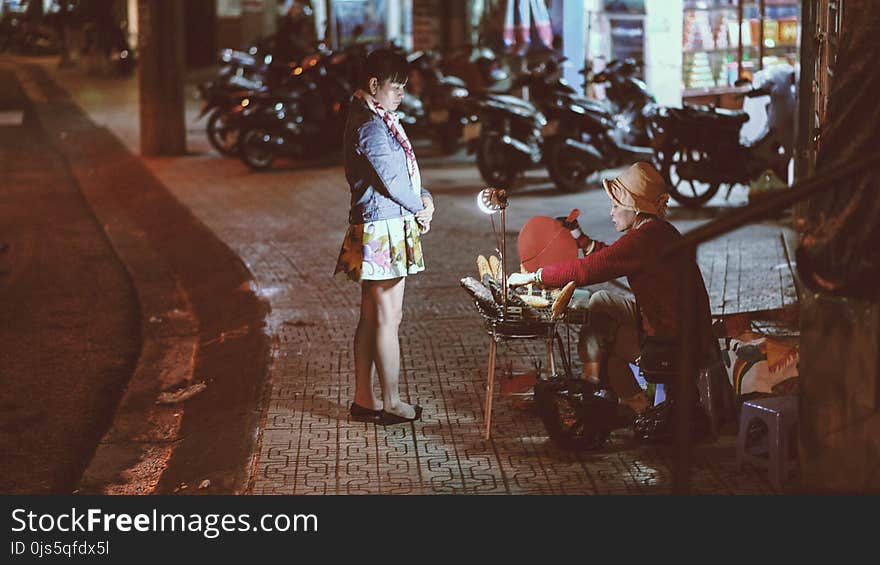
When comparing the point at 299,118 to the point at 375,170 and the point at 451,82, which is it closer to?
the point at 451,82

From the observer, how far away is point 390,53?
20.1ft

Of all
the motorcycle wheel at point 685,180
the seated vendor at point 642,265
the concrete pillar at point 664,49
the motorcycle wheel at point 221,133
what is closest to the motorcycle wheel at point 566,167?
the motorcycle wheel at point 685,180

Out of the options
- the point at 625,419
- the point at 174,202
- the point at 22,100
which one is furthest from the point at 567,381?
the point at 22,100

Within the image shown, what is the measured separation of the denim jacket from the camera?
614 cm

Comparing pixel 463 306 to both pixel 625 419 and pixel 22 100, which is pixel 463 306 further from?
pixel 22 100

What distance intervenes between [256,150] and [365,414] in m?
10.4

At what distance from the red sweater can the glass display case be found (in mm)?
8518

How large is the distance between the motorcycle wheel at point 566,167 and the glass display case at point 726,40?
164 centimetres

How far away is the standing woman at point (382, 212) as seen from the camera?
6141 millimetres

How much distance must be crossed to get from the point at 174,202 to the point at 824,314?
10.5 m

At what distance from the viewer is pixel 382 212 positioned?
6211 mm

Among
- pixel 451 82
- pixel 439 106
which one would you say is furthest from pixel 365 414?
pixel 451 82

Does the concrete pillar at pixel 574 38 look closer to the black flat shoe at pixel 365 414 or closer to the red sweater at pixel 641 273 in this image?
the black flat shoe at pixel 365 414

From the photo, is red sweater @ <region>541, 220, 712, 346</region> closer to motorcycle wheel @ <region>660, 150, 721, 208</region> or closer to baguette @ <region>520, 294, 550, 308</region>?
baguette @ <region>520, 294, 550, 308</region>
